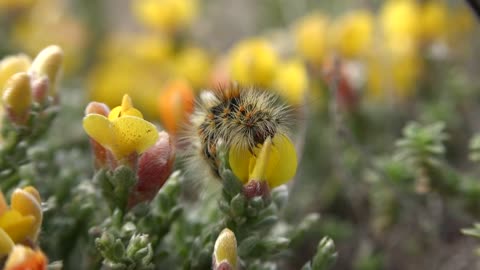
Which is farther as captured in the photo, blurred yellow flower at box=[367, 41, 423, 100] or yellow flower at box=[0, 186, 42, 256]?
blurred yellow flower at box=[367, 41, 423, 100]

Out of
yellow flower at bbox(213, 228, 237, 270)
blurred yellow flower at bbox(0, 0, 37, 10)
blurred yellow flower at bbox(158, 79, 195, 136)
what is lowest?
yellow flower at bbox(213, 228, 237, 270)

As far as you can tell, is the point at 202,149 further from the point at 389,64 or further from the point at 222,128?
the point at 389,64

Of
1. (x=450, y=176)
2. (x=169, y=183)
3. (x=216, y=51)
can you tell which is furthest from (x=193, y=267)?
(x=216, y=51)

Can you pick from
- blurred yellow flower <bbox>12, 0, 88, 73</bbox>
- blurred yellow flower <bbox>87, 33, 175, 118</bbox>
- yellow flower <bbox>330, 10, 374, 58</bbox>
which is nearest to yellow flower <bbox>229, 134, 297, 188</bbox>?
yellow flower <bbox>330, 10, 374, 58</bbox>

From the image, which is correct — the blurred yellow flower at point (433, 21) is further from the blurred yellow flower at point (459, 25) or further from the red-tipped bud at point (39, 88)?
the red-tipped bud at point (39, 88)

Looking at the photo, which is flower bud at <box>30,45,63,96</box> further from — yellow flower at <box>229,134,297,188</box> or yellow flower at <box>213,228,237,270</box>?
yellow flower at <box>213,228,237,270</box>

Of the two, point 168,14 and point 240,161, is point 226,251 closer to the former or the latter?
point 240,161
